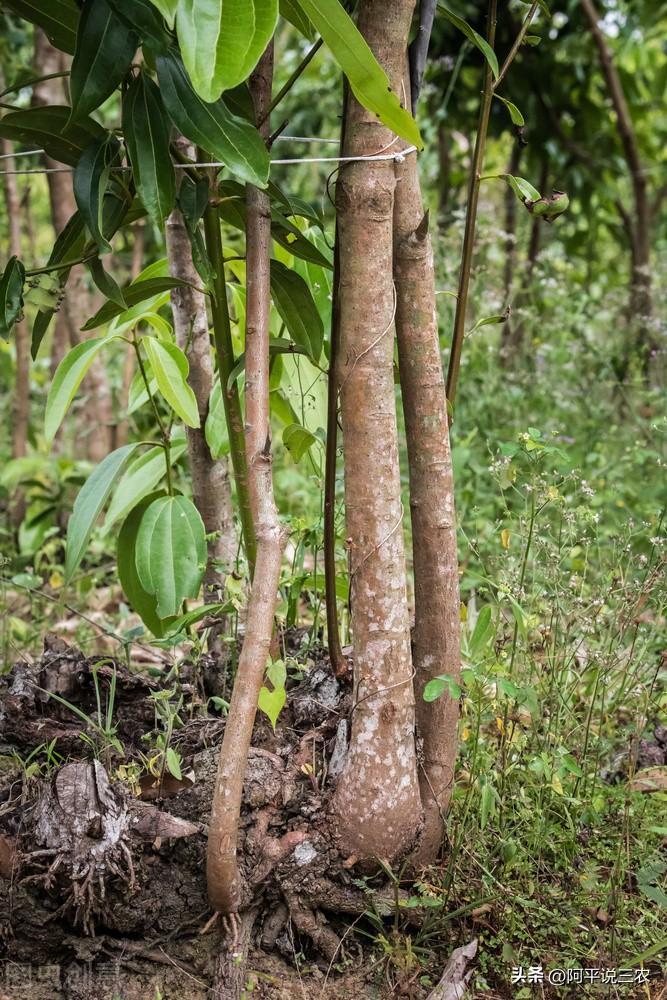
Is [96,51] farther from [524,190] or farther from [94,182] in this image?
[524,190]

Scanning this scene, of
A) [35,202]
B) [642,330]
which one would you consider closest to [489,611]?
[642,330]

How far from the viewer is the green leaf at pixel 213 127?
40.8 inches

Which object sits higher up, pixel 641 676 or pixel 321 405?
pixel 321 405

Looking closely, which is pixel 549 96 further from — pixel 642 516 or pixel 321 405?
pixel 321 405

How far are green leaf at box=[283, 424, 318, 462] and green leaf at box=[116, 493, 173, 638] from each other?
28cm

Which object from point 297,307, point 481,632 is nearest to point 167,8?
point 297,307

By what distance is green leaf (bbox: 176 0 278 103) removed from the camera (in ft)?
2.92

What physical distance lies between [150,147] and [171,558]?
610 mm

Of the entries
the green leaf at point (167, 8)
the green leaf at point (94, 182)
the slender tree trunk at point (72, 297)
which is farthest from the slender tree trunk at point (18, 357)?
the green leaf at point (167, 8)

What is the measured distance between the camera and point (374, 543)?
4.21 ft

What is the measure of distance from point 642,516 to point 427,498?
1353 millimetres

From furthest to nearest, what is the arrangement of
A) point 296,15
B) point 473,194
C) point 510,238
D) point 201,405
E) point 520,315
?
point 520,315
point 510,238
point 201,405
point 473,194
point 296,15

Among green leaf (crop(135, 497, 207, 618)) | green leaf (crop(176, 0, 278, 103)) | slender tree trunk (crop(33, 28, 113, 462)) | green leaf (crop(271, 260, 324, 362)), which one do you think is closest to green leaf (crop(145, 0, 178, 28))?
green leaf (crop(176, 0, 278, 103))

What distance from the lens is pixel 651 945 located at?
1244 mm
